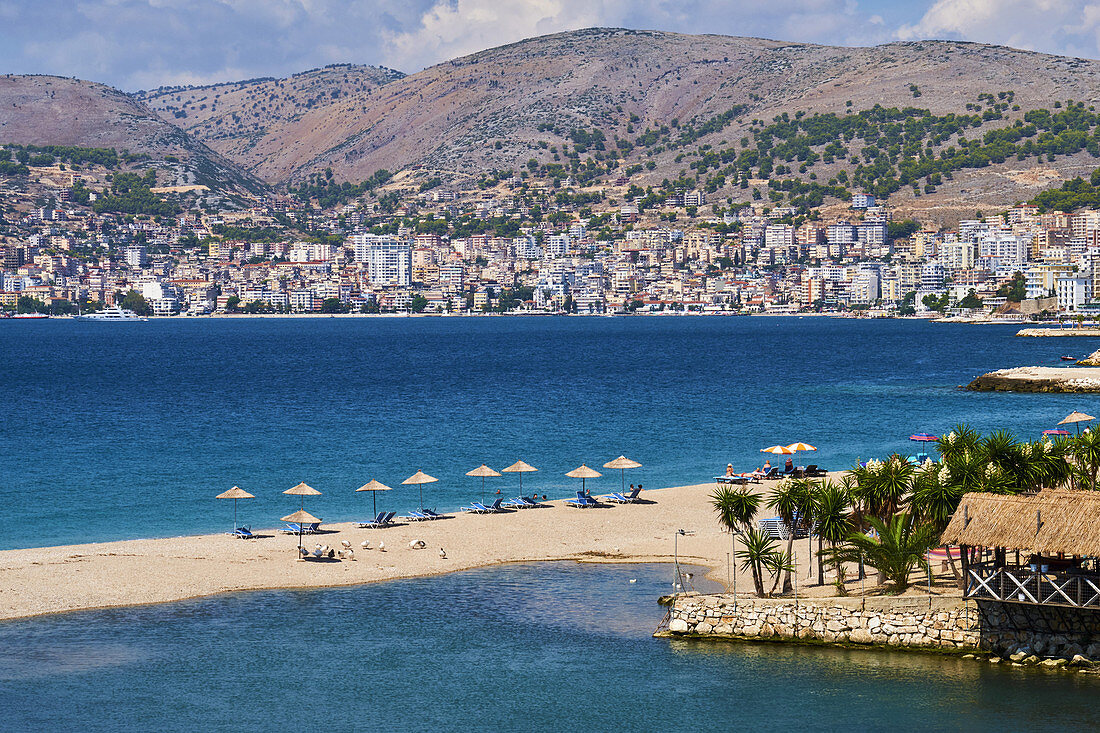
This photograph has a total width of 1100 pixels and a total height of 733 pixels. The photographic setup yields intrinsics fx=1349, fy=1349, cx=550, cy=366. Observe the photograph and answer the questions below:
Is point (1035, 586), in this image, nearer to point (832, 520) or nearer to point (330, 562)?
point (832, 520)

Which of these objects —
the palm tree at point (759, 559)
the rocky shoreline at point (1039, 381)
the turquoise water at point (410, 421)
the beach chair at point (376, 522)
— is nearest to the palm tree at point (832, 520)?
the palm tree at point (759, 559)

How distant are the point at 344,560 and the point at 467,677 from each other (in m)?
10.3

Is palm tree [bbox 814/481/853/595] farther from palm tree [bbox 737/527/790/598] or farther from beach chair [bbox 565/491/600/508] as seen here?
beach chair [bbox 565/491/600/508]

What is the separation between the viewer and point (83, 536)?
40312 millimetres

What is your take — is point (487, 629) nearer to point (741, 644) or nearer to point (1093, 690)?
point (741, 644)

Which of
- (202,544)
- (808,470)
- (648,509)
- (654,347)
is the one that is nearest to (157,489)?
(202,544)

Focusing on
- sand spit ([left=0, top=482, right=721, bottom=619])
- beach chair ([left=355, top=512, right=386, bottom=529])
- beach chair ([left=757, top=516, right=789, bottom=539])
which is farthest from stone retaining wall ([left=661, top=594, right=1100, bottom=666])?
beach chair ([left=355, top=512, right=386, bottom=529])

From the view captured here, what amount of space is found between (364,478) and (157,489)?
7642 mm

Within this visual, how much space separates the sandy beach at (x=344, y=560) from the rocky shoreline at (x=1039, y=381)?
162 feet

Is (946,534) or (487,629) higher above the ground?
(946,534)

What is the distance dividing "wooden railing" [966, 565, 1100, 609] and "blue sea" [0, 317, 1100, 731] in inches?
56.7

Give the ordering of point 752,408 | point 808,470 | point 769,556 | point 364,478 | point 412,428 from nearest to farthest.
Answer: point 769,556 → point 808,470 → point 364,478 → point 412,428 → point 752,408

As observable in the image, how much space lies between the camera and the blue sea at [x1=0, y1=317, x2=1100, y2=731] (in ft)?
79.1

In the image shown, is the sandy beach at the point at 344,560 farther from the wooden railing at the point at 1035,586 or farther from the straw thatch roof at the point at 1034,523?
the straw thatch roof at the point at 1034,523
